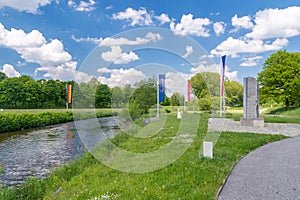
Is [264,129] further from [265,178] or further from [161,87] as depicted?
[265,178]

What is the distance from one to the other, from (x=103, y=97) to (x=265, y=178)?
8916 millimetres

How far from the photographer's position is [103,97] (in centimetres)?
1259

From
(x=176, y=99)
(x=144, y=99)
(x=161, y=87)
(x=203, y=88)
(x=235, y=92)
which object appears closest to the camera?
(x=161, y=87)

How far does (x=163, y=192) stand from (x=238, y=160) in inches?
130

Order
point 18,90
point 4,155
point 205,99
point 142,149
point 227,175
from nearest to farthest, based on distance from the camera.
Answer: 1. point 227,175
2. point 142,149
3. point 4,155
4. point 205,99
5. point 18,90

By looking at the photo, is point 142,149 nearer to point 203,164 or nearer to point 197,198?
point 203,164

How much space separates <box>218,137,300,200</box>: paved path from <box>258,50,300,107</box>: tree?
29.1 metres

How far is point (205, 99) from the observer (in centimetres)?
2905

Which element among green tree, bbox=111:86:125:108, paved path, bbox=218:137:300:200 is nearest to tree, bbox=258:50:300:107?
green tree, bbox=111:86:125:108

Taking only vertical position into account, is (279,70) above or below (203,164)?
above

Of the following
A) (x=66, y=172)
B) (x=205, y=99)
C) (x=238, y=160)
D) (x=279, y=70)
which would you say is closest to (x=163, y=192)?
(x=238, y=160)

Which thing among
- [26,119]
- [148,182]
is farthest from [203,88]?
[148,182]

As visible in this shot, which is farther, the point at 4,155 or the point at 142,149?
the point at 4,155

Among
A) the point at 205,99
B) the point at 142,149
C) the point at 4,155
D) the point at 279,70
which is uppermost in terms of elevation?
the point at 279,70
